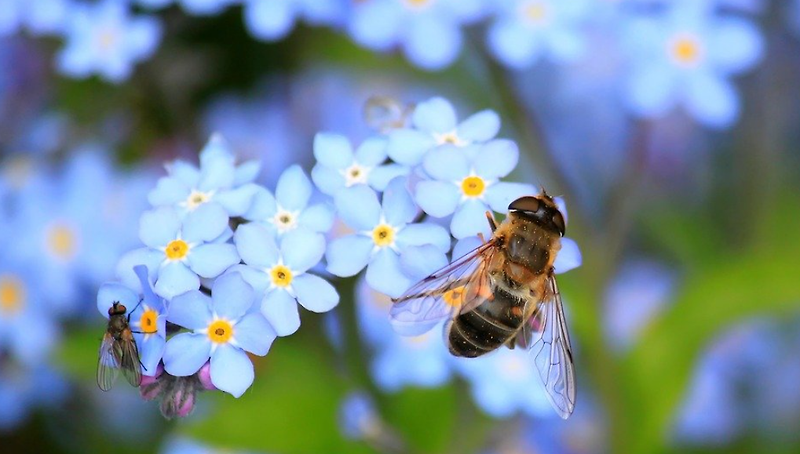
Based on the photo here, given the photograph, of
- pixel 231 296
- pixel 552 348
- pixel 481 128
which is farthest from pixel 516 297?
pixel 231 296

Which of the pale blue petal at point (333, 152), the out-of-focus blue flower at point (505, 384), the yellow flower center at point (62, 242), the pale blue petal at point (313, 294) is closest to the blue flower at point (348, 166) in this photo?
the pale blue petal at point (333, 152)

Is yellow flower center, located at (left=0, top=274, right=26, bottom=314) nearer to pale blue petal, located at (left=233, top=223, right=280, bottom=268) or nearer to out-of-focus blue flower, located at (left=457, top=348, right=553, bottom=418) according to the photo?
out-of-focus blue flower, located at (left=457, top=348, right=553, bottom=418)

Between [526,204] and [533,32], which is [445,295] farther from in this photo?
[533,32]

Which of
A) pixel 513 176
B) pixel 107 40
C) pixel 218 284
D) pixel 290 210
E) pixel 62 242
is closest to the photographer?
pixel 218 284

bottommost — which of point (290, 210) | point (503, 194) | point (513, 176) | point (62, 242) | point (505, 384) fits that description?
point (62, 242)

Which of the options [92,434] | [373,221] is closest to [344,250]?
[373,221]

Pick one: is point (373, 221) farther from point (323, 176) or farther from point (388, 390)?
point (388, 390)

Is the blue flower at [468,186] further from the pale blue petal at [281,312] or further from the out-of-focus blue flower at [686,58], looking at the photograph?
the out-of-focus blue flower at [686,58]
